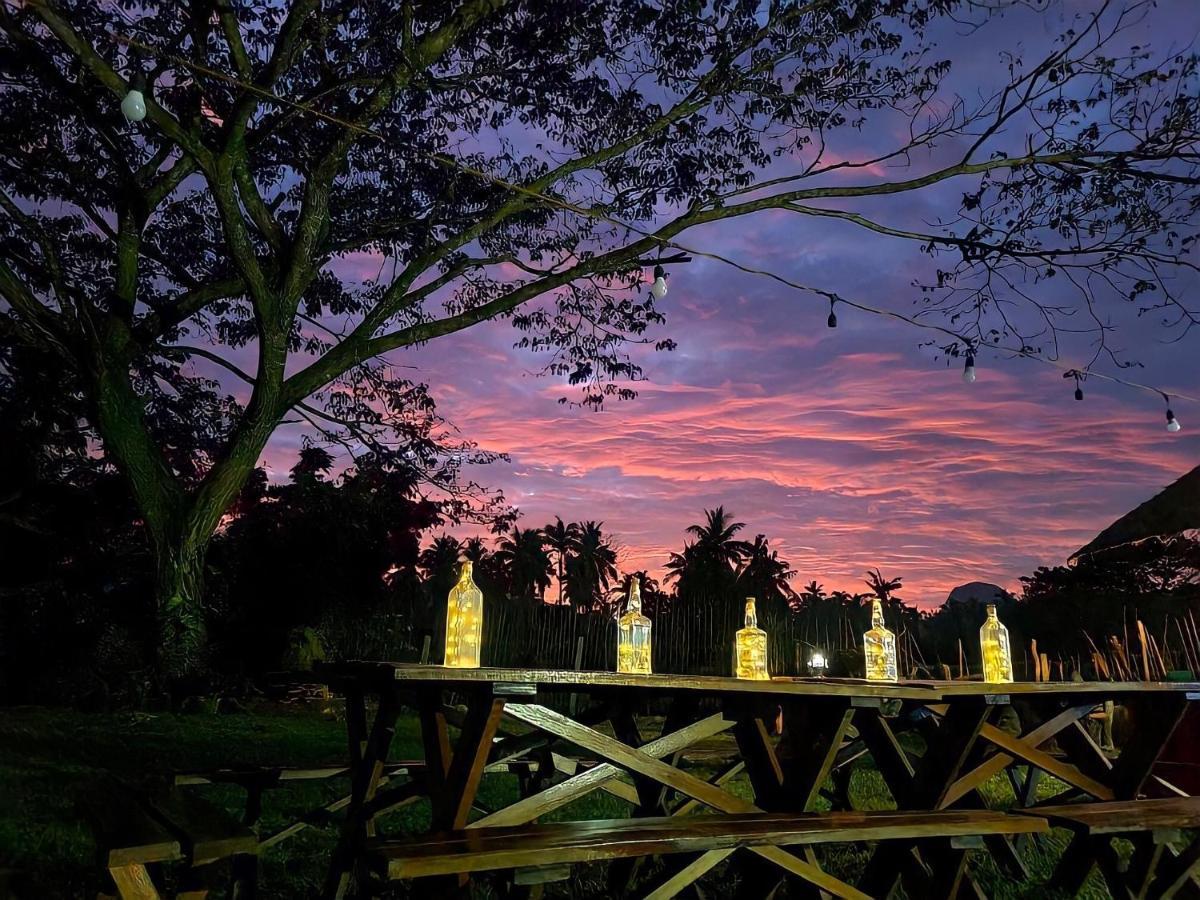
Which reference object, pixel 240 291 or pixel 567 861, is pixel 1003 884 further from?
pixel 240 291

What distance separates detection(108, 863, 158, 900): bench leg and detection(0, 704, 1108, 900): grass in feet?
1.83

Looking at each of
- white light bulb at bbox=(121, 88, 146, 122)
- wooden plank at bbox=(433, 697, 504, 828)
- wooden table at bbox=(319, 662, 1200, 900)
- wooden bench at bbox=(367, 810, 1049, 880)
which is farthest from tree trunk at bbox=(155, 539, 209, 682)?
wooden bench at bbox=(367, 810, 1049, 880)

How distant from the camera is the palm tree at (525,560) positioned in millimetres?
43719

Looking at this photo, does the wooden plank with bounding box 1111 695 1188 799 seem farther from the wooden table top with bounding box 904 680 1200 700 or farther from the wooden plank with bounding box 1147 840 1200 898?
the wooden plank with bounding box 1147 840 1200 898

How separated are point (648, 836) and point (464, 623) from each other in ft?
3.02

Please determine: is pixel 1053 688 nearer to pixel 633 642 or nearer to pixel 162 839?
pixel 633 642

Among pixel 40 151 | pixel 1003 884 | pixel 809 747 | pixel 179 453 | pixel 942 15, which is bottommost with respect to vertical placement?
pixel 1003 884

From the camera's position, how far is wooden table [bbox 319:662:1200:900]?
2.89m

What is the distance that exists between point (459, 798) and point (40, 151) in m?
10.2

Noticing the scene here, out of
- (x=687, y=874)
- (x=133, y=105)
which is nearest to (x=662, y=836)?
(x=687, y=874)

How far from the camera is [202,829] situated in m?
2.89

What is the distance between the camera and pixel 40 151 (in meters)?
9.98

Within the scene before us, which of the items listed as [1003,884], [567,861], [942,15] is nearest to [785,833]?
[567,861]

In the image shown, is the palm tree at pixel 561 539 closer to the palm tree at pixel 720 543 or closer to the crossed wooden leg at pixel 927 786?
the palm tree at pixel 720 543
